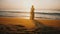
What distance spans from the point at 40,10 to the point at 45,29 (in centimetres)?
29

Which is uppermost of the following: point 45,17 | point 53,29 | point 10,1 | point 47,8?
point 10,1

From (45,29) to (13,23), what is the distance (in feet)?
1.25

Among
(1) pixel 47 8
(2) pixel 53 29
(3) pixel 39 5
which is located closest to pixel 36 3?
(3) pixel 39 5

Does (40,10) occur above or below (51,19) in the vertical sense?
above

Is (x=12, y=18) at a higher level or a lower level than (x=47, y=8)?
lower

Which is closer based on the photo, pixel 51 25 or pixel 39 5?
pixel 51 25

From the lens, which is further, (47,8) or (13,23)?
(47,8)

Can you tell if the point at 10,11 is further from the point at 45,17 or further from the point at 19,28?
the point at 45,17

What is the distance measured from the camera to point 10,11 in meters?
1.56

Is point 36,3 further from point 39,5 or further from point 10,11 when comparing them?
point 10,11

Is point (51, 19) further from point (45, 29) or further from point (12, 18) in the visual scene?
point (12, 18)

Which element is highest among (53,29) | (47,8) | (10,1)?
(10,1)

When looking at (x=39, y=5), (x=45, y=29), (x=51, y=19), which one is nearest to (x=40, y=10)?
(x=39, y=5)

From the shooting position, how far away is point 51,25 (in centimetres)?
142
